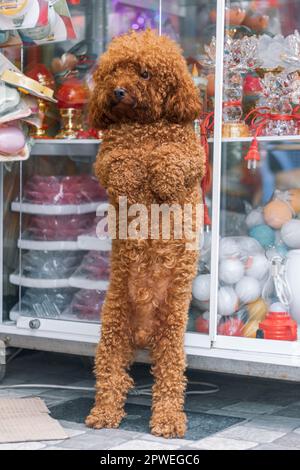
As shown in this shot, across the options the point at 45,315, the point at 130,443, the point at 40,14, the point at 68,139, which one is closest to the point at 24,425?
the point at 130,443

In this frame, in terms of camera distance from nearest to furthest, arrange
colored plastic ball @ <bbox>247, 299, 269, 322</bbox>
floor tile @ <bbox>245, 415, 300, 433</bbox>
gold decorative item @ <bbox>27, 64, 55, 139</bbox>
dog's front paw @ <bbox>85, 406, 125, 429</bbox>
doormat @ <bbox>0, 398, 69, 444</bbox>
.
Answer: doormat @ <bbox>0, 398, 69, 444</bbox> → dog's front paw @ <bbox>85, 406, 125, 429</bbox> → floor tile @ <bbox>245, 415, 300, 433</bbox> → colored plastic ball @ <bbox>247, 299, 269, 322</bbox> → gold decorative item @ <bbox>27, 64, 55, 139</bbox>

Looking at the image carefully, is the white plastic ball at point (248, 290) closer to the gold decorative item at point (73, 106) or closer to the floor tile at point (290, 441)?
the floor tile at point (290, 441)

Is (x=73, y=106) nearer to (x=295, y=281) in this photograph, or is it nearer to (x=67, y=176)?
(x=67, y=176)

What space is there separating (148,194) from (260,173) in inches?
28.8

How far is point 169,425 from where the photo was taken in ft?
11.7

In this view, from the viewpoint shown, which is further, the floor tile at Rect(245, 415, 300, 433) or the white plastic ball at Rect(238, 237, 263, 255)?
the white plastic ball at Rect(238, 237, 263, 255)

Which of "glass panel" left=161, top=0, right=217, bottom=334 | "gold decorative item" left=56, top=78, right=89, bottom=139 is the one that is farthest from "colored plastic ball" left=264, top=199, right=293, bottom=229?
"gold decorative item" left=56, top=78, right=89, bottom=139

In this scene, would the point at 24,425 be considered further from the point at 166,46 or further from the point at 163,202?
the point at 166,46

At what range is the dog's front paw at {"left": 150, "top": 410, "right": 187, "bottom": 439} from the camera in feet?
11.7

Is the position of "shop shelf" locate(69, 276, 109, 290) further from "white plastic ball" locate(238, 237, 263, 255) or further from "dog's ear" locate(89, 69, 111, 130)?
"dog's ear" locate(89, 69, 111, 130)

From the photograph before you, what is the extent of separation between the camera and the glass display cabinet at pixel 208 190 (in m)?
3.90

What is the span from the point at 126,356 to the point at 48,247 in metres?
0.91

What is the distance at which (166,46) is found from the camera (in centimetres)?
351

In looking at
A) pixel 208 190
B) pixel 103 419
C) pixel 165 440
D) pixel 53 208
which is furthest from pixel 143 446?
pixel 53 208
